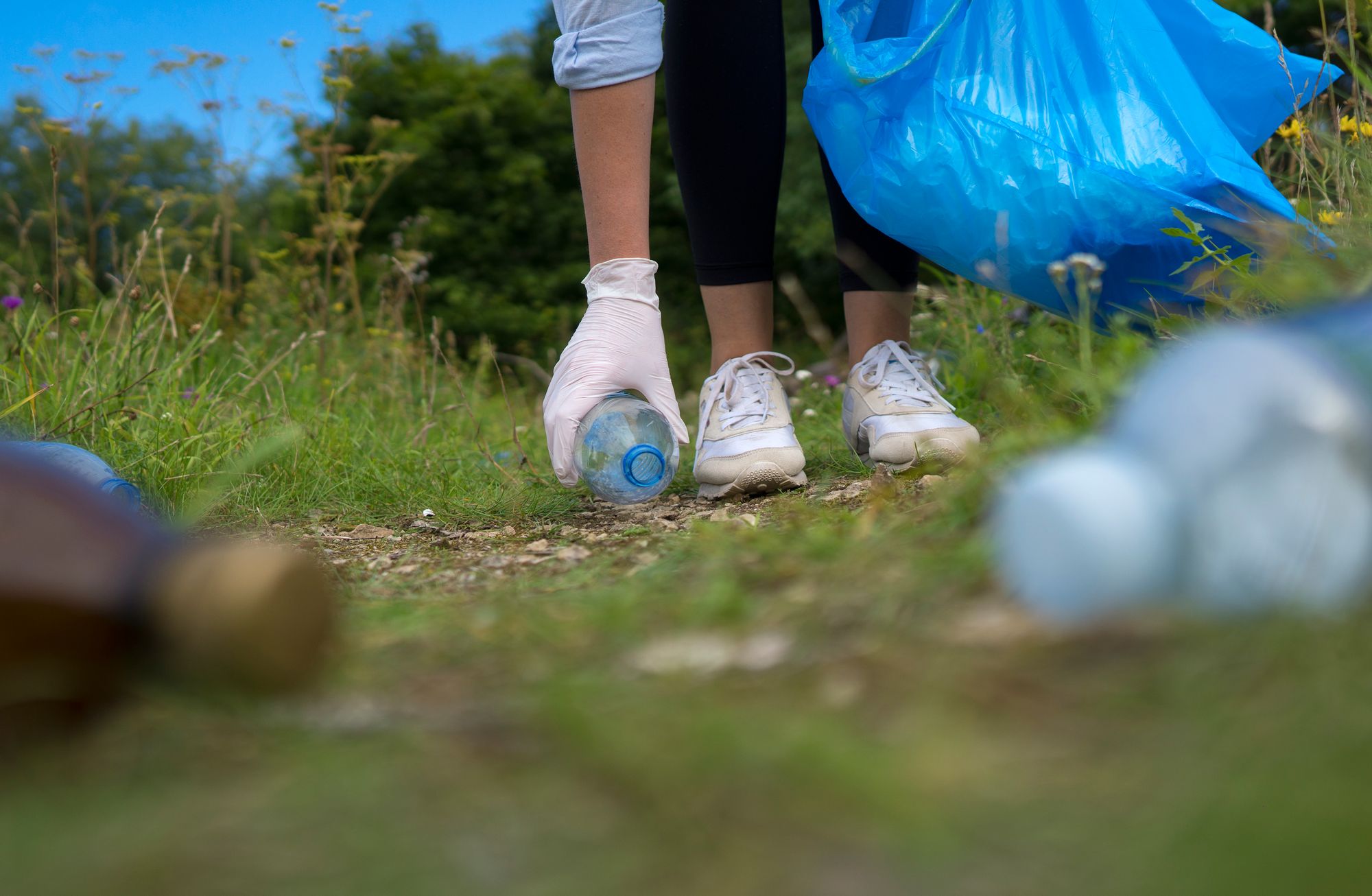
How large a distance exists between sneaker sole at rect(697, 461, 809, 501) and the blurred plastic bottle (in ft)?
3.99

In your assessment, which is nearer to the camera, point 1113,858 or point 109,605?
point 1113,858

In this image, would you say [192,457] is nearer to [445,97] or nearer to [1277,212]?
[1277,212]

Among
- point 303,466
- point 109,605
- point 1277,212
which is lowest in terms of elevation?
point 303,466

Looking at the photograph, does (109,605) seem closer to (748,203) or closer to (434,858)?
(434,858)

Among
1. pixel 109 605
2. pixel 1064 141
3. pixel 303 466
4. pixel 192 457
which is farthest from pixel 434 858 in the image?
pixel 303 466

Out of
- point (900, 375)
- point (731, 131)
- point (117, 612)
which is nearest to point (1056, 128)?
point (900, 375)

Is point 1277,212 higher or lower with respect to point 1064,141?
lower

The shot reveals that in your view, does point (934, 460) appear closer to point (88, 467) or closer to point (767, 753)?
point (767, 753)

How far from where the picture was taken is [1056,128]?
183 cm

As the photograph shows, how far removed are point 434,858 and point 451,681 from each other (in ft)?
0.92

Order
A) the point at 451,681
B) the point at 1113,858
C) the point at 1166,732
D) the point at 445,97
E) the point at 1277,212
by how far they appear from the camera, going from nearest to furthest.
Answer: the point at 1113,858, the point at 1166,732, the point at 451,681, the point at 1277,212, the point at 445,97

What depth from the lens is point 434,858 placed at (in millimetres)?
602

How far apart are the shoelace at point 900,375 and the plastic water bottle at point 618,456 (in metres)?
0.45

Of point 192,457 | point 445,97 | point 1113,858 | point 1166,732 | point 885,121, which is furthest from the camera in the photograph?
point 445,97
